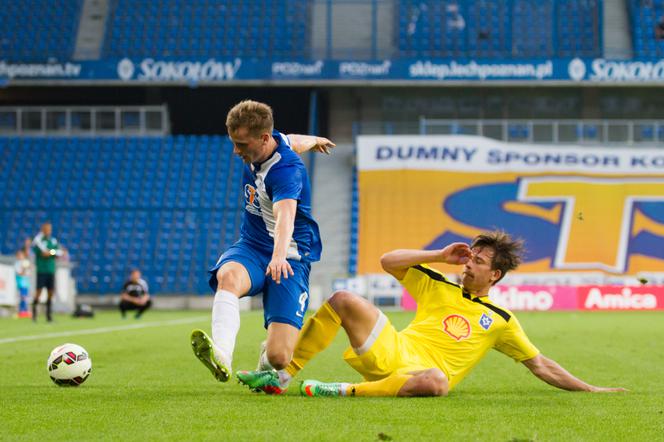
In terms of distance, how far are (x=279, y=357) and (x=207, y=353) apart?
30.9 inches

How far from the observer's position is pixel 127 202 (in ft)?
106

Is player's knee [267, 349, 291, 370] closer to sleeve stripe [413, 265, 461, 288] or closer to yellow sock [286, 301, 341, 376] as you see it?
yellow sock [286, 301, 341, 376]

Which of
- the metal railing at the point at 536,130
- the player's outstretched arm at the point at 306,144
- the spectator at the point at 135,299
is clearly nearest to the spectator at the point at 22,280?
the spectator at the point at 135,299

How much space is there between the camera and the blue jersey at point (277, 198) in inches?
265

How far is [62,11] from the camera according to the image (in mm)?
35781

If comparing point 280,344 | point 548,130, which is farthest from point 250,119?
point 548,130

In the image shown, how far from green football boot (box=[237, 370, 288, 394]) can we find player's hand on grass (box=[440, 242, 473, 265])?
140 cm

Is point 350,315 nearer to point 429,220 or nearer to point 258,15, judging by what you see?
point 429,220

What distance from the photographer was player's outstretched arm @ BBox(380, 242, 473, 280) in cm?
634

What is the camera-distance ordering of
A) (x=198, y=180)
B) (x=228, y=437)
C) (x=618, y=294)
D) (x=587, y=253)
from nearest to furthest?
(x=228, y=437), (x=618, y=294), (x=587, y=253), (x=198, y=180)

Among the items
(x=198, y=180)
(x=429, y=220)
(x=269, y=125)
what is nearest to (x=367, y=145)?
(x=429, y=220)

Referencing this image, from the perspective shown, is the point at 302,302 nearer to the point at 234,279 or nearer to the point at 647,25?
the point at 234,279

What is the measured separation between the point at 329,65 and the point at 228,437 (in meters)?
28.2

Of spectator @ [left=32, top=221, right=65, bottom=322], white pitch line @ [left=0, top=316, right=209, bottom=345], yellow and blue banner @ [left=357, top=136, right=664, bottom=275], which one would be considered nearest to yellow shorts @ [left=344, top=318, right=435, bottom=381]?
white pitch line @ [left=0, top=316, right=209, bottom=345]
